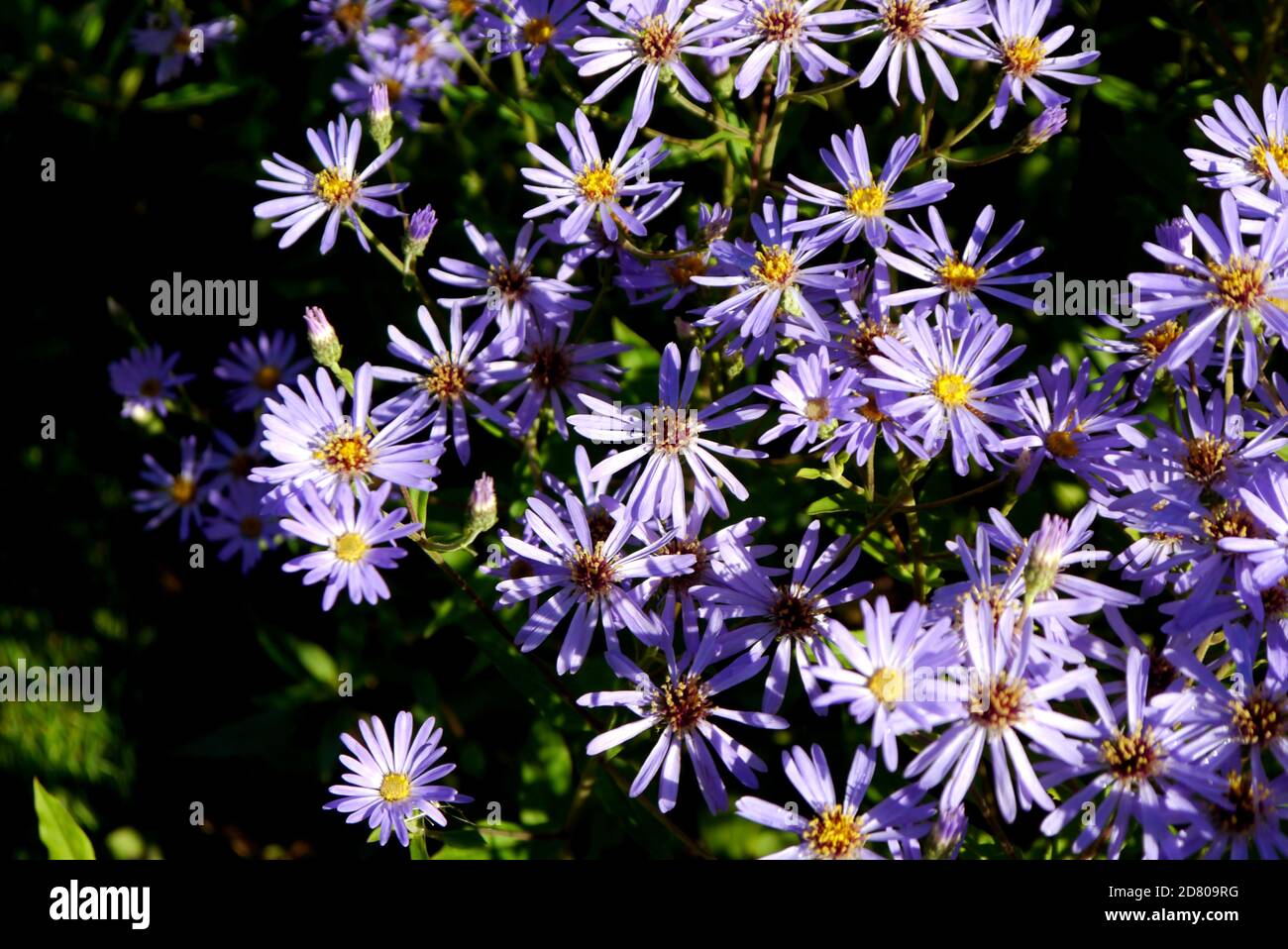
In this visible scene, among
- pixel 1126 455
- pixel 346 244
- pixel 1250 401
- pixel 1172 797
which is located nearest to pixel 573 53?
pixel 346 244

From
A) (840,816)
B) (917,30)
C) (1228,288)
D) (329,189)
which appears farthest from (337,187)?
(1228,288)

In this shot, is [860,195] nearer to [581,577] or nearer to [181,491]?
[581,577]

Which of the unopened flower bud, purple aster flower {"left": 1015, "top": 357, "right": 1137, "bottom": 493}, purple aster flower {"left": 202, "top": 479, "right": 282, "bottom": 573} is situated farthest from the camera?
purple aster flower {"left": 202, "top": 479, "right": 282, "bottom": 573}

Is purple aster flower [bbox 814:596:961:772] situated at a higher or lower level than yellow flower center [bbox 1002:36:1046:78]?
lower

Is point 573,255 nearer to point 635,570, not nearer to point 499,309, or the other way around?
point 499,309

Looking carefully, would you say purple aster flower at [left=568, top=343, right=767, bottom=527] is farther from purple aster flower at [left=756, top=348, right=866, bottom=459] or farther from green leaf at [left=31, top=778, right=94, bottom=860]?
green leaf at [left=31, top=778, right=94, bottom=860]

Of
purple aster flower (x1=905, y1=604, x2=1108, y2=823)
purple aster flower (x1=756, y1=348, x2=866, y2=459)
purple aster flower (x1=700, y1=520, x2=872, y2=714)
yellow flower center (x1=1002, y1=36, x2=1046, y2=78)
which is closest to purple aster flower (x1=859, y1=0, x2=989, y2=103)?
yellow flower center (x1=1002, y1=36, x2=1046, y2=78)

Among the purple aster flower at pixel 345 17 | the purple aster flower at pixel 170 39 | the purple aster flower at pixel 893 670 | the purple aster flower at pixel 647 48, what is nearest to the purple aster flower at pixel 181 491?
the purple aster flower at pixel 170 39
